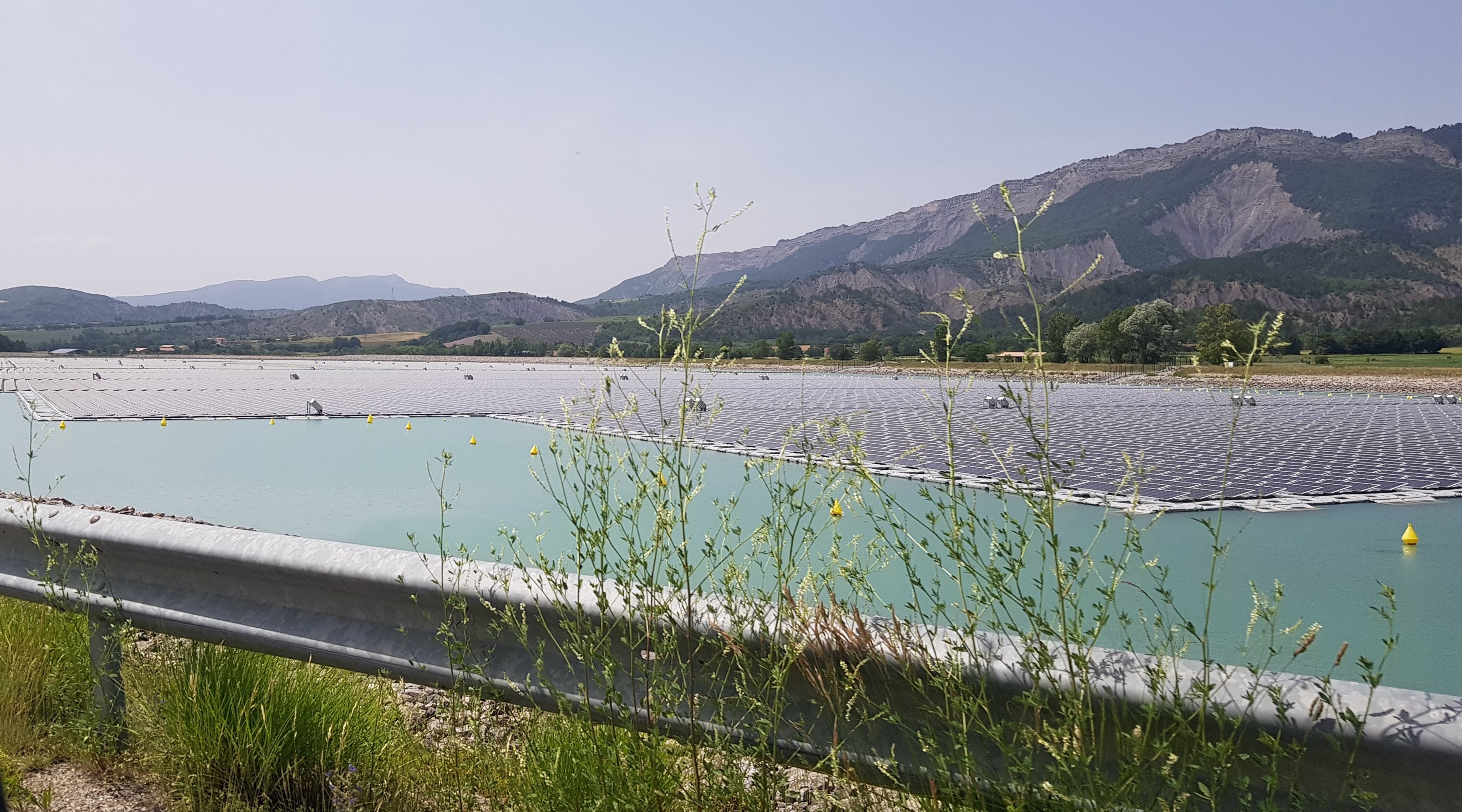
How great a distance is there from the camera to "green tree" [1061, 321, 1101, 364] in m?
75.8

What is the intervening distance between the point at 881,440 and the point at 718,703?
13038mm

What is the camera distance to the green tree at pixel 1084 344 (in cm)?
7575

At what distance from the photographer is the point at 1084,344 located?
3044 inches

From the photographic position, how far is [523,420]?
19266mm

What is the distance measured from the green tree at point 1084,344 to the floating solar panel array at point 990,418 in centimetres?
3213

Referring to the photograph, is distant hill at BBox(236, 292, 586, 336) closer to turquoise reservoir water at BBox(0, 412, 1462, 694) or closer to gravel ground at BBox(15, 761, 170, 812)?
turquoise reservoir water at BBox(0, 412, 1462, 694)

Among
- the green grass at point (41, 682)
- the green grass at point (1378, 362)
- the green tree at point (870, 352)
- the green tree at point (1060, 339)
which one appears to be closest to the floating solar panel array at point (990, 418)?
the green grass at point (41, 682)

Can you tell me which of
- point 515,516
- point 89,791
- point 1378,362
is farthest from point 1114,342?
point 89,791

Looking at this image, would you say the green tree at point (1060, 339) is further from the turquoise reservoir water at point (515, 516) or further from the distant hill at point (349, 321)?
the distant hill at point (349, 321)

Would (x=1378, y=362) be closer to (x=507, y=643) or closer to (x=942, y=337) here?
(x=942, y=337)

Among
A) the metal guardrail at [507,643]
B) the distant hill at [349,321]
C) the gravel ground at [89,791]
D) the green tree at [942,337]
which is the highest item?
the distant hill at [349,321]

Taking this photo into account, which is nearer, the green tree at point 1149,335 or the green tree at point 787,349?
the green tree at point 1149,335

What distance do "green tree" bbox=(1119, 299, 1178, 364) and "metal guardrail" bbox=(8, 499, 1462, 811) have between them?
73885 millimetres

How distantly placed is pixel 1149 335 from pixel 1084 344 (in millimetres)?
7068
